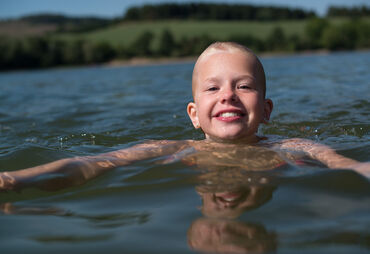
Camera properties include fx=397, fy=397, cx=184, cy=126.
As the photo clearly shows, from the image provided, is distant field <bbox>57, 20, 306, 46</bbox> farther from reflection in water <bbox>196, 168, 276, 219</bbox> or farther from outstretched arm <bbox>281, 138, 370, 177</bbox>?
reflection in water <bbox>196, 168, 276, 219</bbox>

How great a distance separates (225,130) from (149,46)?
79.8 meters

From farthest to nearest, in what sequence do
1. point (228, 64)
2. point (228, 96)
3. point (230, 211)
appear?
1. point (228, 64)
2. point (228, 96)
3. point (230, 211)

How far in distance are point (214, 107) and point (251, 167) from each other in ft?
2.07

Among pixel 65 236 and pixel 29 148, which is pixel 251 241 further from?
pixel 29 148

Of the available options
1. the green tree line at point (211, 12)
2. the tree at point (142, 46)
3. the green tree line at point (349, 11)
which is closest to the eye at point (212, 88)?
the tree at point (142, 46)

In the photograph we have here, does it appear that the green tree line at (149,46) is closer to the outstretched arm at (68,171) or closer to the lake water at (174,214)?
the outstretched arm at (68,171)

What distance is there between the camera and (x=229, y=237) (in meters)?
1.66

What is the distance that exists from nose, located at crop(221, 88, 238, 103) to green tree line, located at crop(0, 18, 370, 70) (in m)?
69.0

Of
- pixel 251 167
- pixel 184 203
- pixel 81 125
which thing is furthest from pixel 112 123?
pixel 184 203

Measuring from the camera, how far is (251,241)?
162cm

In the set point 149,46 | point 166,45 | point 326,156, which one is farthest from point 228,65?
point 149,46

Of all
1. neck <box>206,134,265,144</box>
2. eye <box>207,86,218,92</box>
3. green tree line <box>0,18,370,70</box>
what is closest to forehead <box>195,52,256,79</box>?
eye <box>207,86,218,92</box>

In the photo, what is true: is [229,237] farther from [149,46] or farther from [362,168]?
[149,46]

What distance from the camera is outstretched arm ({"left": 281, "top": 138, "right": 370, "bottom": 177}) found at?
256cm
